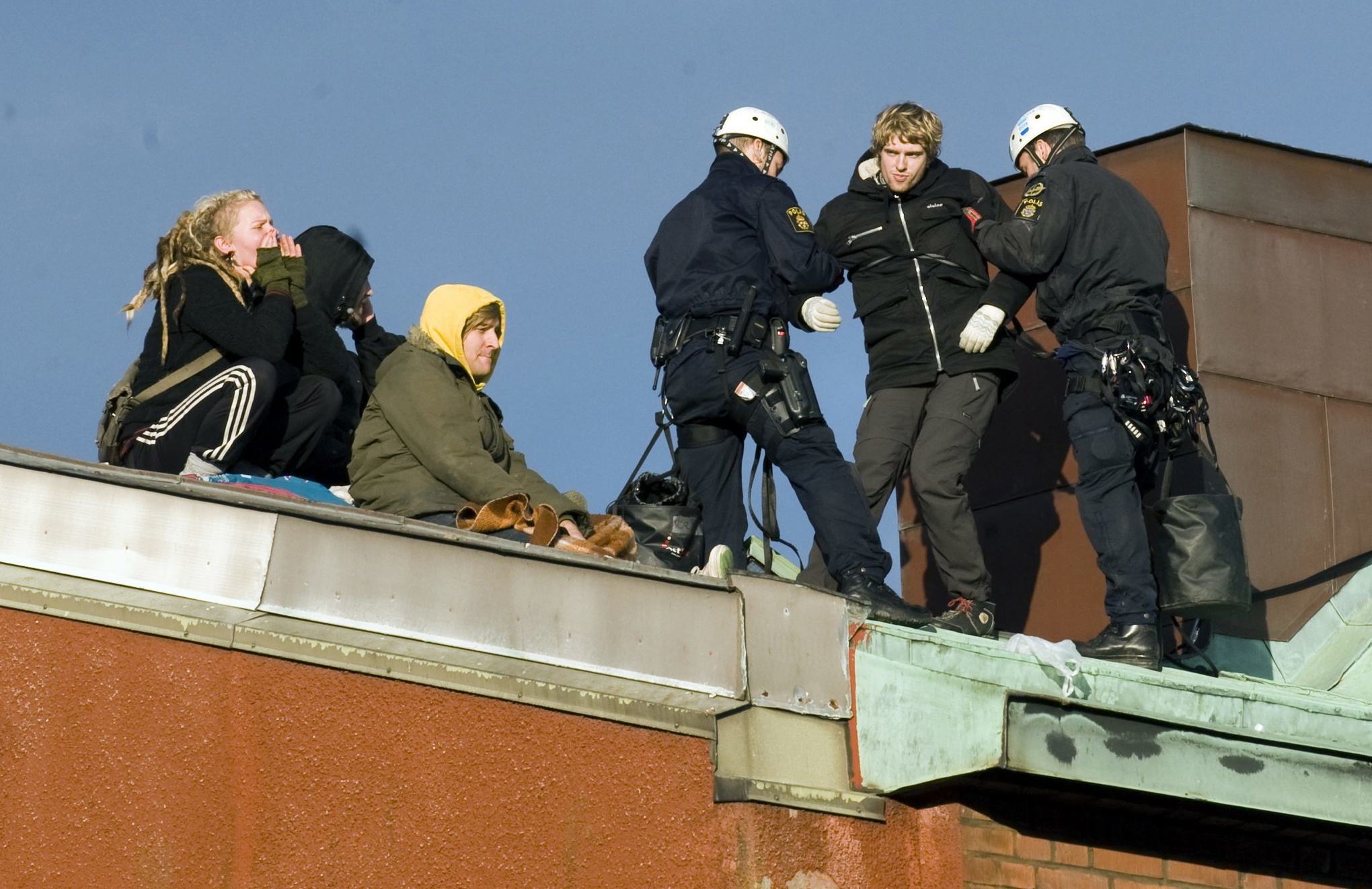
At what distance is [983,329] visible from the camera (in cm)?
746

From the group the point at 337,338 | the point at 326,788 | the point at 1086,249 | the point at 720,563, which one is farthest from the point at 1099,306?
the point at 326,788

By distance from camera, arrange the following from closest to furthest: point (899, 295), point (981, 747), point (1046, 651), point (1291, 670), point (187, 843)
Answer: point (187, 843) < point (981, 747) < point (1046, 651) < point (899, 295) < point (1291, 670)

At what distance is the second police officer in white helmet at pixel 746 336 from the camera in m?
6.98

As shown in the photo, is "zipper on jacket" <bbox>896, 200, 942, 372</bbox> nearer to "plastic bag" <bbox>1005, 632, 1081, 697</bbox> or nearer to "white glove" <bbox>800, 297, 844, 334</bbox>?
"white glove" <bbox>800, 297, 844, 334</bbox>

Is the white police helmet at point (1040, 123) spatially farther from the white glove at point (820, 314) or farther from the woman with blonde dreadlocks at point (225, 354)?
the woman with blonde dreadlocks at point (225, 354)

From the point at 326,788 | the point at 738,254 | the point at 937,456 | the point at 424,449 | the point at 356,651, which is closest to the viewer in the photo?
the point at 326,788

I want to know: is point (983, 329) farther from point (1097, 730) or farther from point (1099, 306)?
point (1097, 730)

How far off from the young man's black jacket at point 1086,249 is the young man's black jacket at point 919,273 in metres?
0.15

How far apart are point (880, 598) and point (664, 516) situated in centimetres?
100

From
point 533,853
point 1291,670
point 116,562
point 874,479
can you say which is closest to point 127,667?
point 116,562

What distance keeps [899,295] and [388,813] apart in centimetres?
327

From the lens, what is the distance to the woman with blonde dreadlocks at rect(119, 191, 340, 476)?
669cm

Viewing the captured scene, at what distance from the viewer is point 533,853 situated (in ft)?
17.8

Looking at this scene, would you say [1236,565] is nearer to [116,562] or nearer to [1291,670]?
[1291,670]
